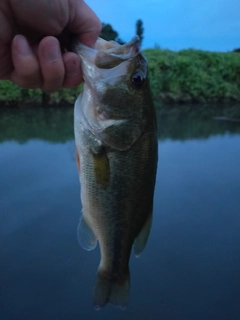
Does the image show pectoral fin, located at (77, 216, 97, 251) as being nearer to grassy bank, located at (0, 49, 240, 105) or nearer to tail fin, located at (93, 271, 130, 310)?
tail fin, located at (93, 271, 130, 310)

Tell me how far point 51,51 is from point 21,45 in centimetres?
12

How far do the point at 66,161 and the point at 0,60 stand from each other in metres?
3.76

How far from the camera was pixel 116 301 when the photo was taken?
1.62 metres

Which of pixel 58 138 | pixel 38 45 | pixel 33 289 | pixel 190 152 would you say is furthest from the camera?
pixel 58 138

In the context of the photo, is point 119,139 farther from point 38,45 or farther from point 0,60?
point 0,60

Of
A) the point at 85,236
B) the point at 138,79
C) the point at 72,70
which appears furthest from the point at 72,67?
the point at 85,236

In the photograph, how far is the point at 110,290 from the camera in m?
1.64

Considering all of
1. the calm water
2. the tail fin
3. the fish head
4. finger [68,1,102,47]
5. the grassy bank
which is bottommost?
the calm water

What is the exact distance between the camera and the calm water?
281cm

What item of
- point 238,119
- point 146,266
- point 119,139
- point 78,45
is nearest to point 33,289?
point 146,266

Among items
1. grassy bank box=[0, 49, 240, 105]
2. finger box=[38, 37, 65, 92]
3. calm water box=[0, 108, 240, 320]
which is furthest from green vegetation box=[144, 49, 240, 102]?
finger box=[38, 37, 65, 92]

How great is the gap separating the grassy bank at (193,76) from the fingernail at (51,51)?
10771mm

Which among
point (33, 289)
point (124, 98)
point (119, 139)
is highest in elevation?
point (124, 98)

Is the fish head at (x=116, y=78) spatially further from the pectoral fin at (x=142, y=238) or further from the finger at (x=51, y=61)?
the pectoral fin at (x=142, y=238)
